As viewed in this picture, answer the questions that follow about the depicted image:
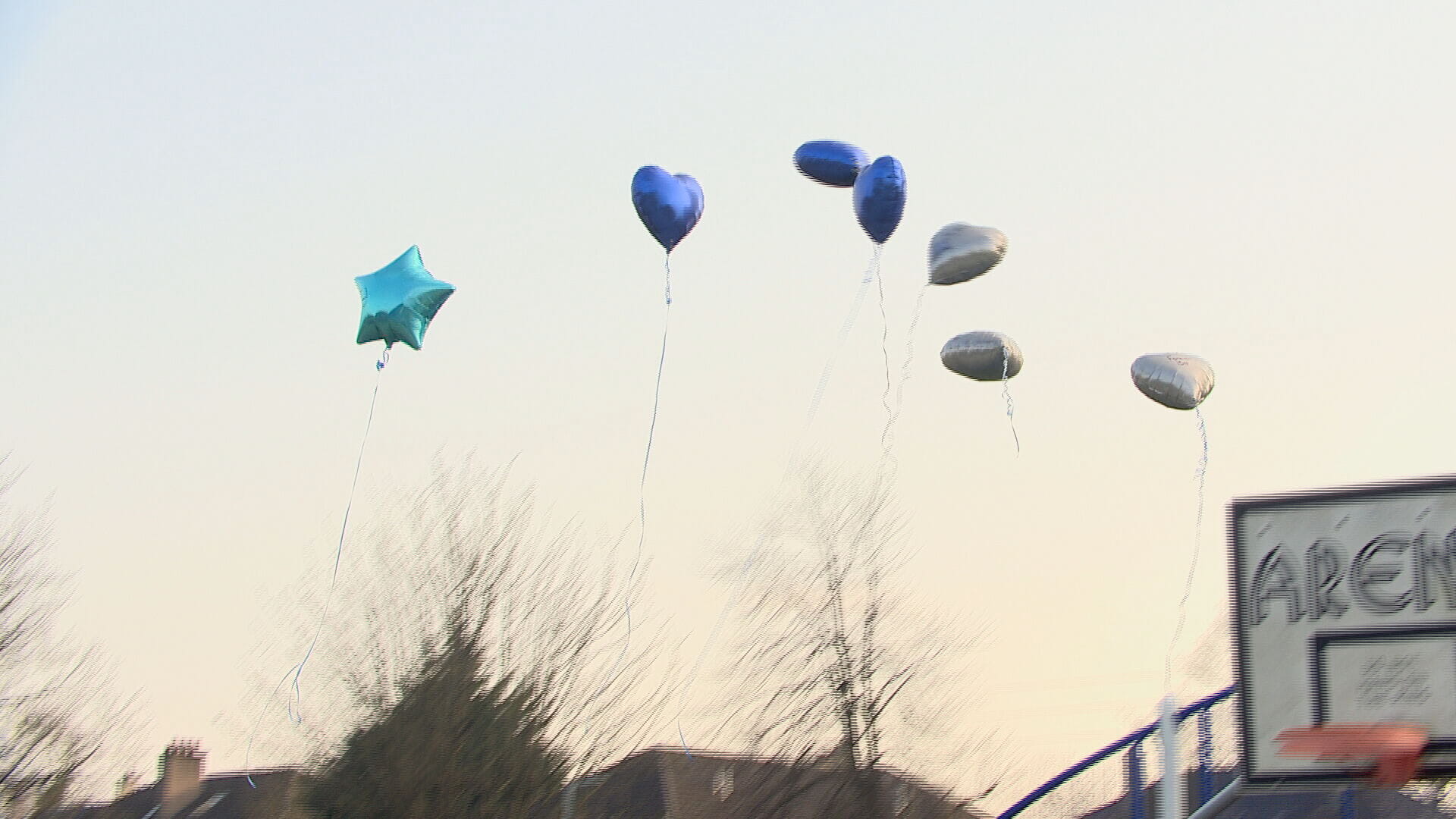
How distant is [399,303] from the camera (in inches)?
565

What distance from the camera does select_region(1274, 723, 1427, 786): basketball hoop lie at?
1000cm

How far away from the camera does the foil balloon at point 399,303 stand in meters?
14.4

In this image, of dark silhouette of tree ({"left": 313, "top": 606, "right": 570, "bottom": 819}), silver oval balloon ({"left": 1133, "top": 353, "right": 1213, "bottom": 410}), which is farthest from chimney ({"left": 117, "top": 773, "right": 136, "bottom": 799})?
silver oval balloon ({"left": 1133, "top": 353, "right": 1213, "bottom": 410})

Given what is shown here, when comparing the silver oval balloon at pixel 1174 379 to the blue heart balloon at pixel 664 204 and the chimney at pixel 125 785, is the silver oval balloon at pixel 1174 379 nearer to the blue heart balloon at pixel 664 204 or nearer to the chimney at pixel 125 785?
the blue heart balloon at pixel 664 204

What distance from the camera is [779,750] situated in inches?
1017

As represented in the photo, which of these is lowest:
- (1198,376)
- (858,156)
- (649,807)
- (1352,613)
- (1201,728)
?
(649,807)

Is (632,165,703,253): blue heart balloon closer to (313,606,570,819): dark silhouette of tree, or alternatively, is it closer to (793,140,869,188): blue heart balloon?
(793,140,869,188): blue heart balloon

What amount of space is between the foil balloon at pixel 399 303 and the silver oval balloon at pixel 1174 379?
5.91m

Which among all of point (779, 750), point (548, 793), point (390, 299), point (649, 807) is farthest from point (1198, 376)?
point (649, 807)

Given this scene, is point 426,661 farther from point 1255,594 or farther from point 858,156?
point 1255,594

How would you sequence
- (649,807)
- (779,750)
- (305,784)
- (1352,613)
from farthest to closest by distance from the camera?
(649,807)
(779,750)
(305,784)
(1352,613)

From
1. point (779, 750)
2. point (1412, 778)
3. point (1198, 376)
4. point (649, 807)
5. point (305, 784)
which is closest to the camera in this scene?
point (1412, 778)

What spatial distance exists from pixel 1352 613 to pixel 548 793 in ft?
34.8

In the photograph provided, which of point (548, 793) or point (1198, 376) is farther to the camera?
point (548, 793)
